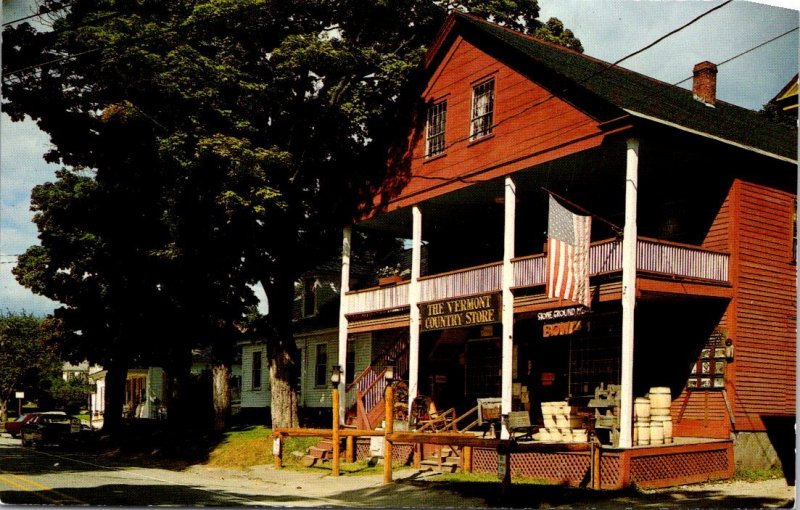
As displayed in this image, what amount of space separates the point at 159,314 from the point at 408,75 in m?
12.2

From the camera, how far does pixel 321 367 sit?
34875 millimetres

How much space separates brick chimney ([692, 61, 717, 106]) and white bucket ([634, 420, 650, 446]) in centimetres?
918

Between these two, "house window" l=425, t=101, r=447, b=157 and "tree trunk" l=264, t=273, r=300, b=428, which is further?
"tree trunk" l=264, t=273, r=300, b=428

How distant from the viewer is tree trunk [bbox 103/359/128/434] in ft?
114

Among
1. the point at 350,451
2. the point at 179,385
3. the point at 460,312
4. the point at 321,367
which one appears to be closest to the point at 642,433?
the point at 460,312

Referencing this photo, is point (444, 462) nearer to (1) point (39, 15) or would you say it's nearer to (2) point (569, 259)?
(2) point (569, 259)

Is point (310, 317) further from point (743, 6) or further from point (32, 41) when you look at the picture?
point (743, 6)

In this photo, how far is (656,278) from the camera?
57.1 feet

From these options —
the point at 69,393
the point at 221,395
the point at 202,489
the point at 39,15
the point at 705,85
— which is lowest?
the point at 69,393

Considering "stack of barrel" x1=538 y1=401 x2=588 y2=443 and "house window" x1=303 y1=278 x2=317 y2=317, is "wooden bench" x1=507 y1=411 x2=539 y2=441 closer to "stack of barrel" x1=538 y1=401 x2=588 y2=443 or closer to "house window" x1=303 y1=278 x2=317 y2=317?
"stack of barrel" x1=538 y1=401 x2=588 y2=443

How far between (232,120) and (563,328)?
1035cm

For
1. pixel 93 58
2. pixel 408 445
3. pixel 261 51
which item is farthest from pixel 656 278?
pixel 93 58

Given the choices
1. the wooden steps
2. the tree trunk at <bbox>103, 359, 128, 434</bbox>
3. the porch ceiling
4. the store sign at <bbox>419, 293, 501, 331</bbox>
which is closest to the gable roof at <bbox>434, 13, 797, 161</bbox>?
the porch ceiling

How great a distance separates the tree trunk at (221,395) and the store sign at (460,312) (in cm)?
1130
